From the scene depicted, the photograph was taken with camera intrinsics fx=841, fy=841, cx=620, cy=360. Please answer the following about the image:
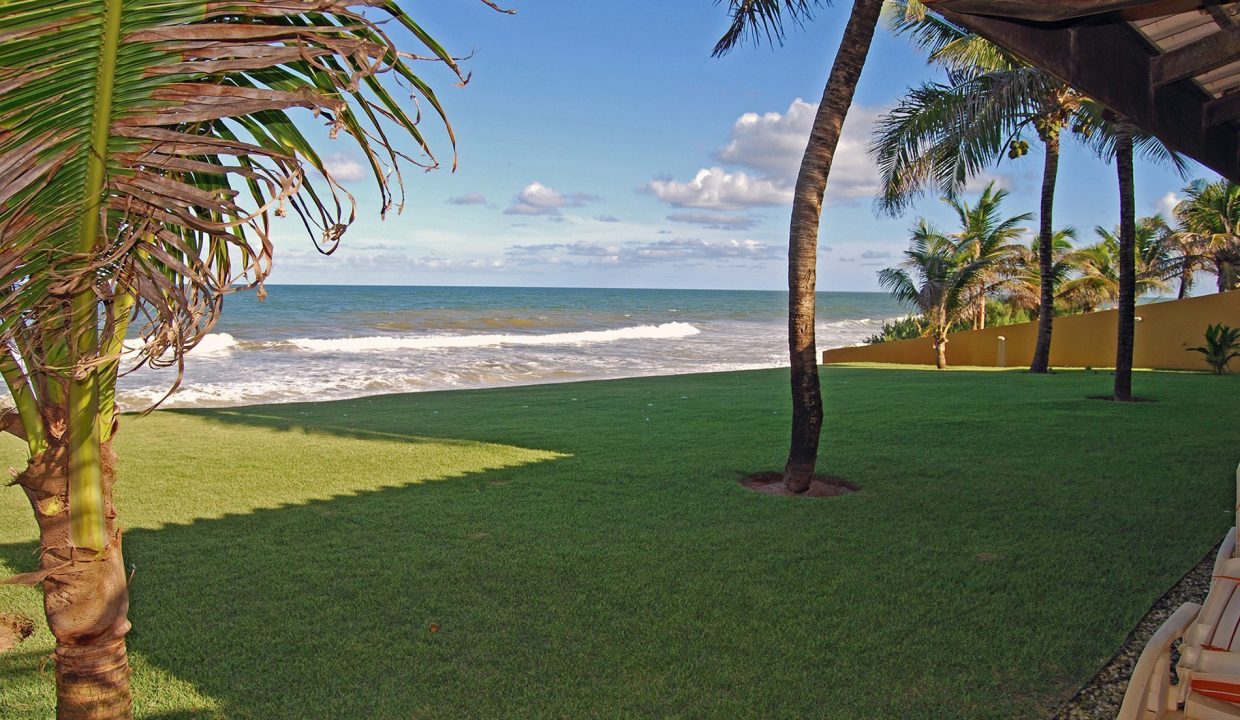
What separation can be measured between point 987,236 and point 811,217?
19.7 m

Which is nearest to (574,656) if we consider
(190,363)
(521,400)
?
(521,400)

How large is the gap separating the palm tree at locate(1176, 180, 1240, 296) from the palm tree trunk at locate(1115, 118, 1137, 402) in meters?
14.2

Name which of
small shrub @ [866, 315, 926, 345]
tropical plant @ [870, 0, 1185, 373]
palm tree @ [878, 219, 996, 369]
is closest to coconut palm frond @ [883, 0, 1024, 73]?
tropical plant @ [870, 0, 1185, 373]

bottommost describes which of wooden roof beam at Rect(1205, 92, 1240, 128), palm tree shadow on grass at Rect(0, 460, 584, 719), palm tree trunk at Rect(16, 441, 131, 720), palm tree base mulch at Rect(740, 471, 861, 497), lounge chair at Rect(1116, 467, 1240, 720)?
palm tree shadow on grass at Rect(0, 460, 584, 719)

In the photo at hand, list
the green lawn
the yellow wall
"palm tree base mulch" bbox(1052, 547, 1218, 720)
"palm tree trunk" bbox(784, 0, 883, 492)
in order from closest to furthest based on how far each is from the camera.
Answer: "palm tree base mulch" bbox(1052, 547, 1218, 720) → the green lawn → "palm tree trunk" bbox(784, 0, 883, 492) → the yellow wall

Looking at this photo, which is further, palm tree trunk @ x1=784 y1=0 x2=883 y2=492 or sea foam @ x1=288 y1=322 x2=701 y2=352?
sea foam @ x1=288 y1=322 x2=701 y2=352

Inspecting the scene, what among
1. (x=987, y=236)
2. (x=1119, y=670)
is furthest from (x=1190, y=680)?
(x=987, y=236)

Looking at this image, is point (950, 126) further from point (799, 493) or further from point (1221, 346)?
point (1221, 346)

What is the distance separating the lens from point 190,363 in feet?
75.4

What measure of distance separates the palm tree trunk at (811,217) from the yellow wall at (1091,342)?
14.4m

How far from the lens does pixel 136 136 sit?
1.55 metres

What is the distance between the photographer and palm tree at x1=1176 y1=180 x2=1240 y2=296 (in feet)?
77.3

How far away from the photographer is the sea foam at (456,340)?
99.6 ft

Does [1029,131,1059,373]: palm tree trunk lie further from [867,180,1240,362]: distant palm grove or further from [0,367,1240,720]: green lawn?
[0,367,1240,720]: green lawn
